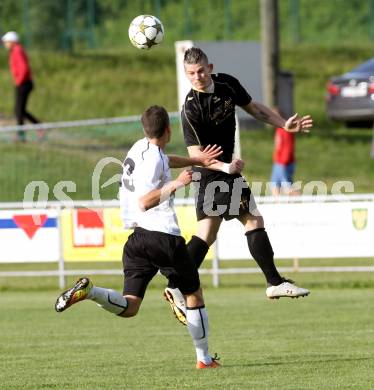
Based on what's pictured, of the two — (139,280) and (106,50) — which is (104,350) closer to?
(139,280)

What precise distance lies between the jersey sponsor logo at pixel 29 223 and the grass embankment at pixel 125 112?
3.96 m

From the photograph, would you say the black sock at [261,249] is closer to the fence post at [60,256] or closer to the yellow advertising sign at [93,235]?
the yellow advertising sign at [93,235]

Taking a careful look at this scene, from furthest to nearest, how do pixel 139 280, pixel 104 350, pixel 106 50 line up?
pixel 106 50, pixel 104 350, pixel 139 280

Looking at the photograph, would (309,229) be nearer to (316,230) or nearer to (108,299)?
(316,230)

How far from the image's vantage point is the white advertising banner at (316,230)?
1700cm

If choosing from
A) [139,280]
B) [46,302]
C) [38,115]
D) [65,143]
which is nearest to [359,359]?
[139,280]

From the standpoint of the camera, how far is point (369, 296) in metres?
16.0

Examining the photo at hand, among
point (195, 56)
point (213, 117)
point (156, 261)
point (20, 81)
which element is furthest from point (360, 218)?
point (20, 81)

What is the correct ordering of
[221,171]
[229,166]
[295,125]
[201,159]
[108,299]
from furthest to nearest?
[295,125] → [221,171] → [229,166] → [201,159] → [108,299]

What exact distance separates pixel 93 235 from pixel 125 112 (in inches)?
553

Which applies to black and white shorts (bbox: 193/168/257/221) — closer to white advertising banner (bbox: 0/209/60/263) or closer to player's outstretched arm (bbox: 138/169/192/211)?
player's outstretched arm (bbox: 138/169/192/211)

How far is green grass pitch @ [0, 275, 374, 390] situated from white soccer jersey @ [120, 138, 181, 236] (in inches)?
43.4

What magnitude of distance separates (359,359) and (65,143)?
48.7ft

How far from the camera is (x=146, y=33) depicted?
1095 centimetres
